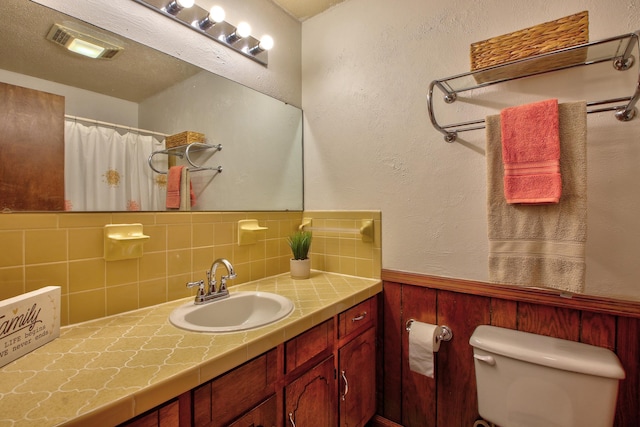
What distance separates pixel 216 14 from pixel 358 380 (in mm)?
1749

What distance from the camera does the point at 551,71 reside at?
3.51 ft

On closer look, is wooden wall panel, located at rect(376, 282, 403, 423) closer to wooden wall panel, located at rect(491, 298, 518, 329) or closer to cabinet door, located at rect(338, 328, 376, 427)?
cabinet door, located at rect(338, 328, 376, 427)

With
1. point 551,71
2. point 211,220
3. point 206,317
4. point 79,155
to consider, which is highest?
point 551,71

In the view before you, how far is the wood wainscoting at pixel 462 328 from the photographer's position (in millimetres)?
968

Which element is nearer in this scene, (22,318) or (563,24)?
(22,318)

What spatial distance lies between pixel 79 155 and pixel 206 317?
28.1 inches

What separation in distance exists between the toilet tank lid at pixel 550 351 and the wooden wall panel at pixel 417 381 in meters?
0.24

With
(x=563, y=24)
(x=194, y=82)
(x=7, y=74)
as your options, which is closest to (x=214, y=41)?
(x=194, y=82)

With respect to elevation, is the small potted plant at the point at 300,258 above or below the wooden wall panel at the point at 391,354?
above

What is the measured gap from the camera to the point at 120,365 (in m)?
0.69

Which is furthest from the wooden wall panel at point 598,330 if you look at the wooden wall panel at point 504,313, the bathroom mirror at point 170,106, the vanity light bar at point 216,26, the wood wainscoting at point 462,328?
the vanity light bar at point 216,26

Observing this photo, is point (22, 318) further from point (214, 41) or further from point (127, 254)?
point (214, 41)

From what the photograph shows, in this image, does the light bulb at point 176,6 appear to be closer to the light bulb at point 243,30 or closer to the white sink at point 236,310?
the light bulb at point 243,30

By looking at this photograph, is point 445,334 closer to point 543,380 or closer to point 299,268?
point 543,380
